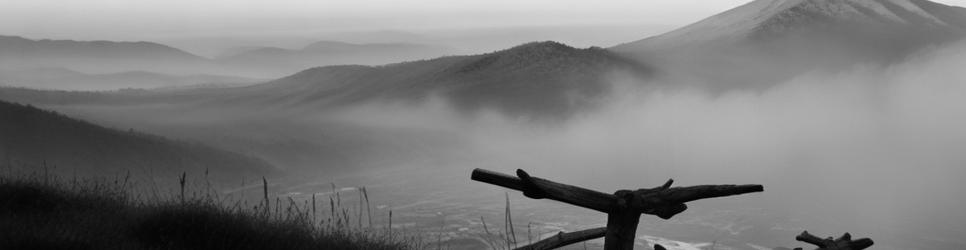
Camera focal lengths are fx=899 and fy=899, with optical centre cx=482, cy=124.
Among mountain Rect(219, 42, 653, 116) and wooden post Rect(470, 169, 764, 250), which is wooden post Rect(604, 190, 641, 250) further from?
mountain Rect(219, 42, 653, 116)

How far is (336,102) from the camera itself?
186 meters

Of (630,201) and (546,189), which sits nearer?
(546,189)

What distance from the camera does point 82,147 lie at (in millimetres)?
65625

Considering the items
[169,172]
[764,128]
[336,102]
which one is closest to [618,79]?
[764,128]

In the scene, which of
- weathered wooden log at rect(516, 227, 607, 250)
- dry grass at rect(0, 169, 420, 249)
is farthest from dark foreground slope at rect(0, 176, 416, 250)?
weathered wooden log at rect(516, 227, 607, 250)

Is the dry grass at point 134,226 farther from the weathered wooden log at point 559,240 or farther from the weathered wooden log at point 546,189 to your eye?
the weathered wooden log at point 546,189

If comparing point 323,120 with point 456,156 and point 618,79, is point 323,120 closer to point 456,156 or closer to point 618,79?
point 456,156

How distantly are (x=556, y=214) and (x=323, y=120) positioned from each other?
7602 cm

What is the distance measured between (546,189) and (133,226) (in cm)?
451

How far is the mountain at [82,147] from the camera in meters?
60.4

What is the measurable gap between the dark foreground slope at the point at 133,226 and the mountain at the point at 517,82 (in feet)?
487

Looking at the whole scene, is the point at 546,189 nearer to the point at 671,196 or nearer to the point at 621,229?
the point at 621,229

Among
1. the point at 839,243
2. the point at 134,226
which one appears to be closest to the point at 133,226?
the point at 134,226

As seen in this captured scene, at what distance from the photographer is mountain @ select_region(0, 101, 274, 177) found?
198 ft
